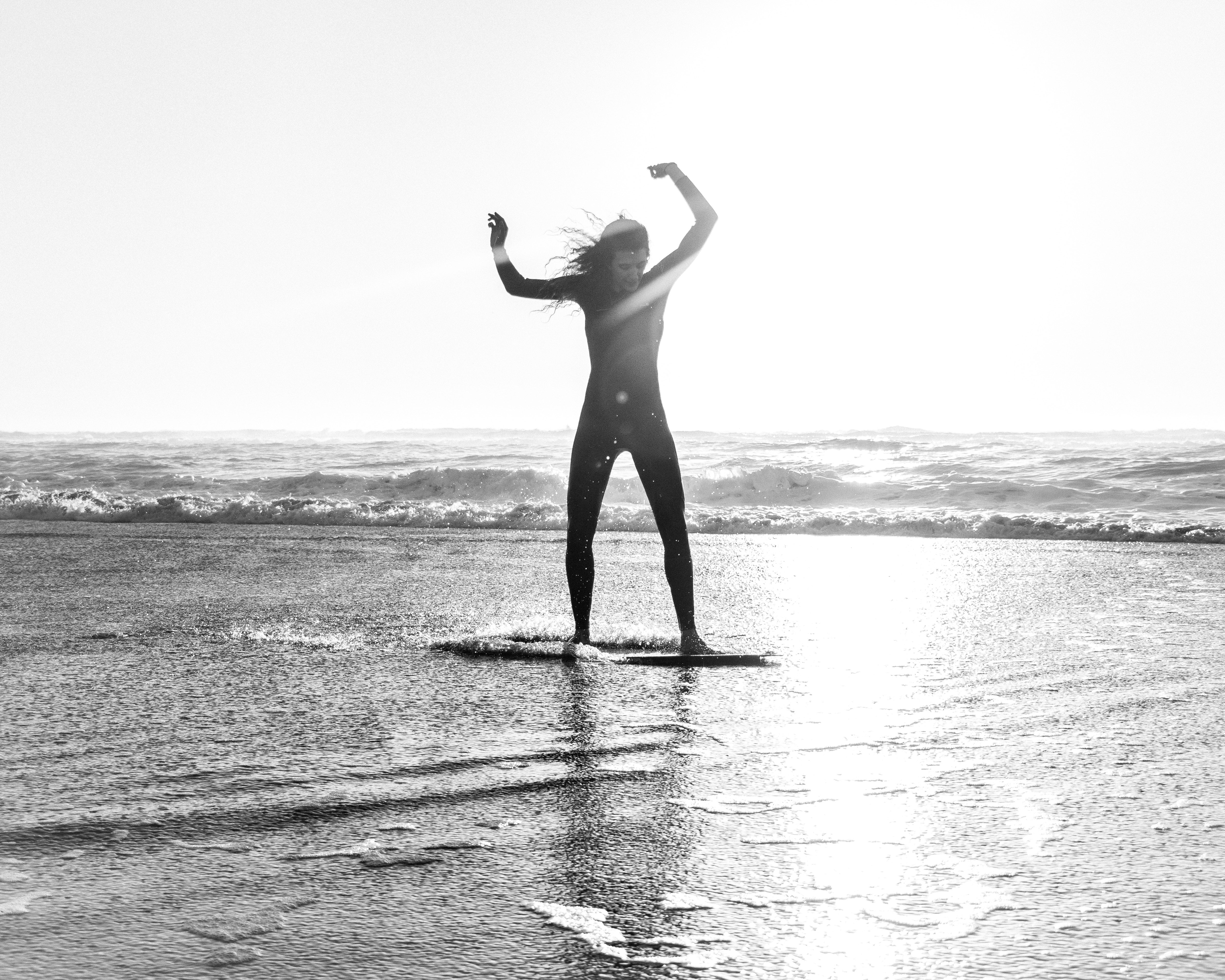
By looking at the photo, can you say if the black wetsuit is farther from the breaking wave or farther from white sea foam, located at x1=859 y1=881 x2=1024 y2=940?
the breaking wave

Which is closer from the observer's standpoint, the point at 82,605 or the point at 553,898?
the point at 553,898

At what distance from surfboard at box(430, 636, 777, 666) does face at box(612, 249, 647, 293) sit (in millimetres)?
1600

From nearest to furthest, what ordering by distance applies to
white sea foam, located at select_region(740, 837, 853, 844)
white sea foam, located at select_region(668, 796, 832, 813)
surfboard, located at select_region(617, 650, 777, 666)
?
white sea foam, located at select_region(740, 837, 853, 844) → white sea foam, located at select_region(668, 796, 832, 813) → surfboard, located at select_region(617, 650, 777, 666)

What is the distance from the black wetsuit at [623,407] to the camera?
5.09 metres

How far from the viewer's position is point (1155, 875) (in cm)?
222

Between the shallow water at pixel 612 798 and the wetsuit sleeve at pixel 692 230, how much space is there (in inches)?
66.6

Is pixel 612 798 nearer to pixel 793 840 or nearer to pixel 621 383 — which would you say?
pixel 793 840

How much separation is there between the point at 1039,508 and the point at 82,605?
495 inches

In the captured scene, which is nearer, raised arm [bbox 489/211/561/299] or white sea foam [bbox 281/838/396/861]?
white sea foam [bbox 281/838/396/861]

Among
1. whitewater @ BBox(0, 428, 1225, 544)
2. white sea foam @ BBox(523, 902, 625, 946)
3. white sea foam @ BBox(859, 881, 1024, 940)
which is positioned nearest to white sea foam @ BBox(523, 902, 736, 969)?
white sea foam @ BBox(523, 902, 625, 946)

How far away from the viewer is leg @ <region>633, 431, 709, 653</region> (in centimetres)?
505

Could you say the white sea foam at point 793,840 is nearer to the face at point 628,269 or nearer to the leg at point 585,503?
the leg at point 585,503

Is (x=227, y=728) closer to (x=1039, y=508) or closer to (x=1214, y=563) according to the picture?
(x=1214, y=563)

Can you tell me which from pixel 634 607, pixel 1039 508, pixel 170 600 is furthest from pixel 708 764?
pixel 1039 508
